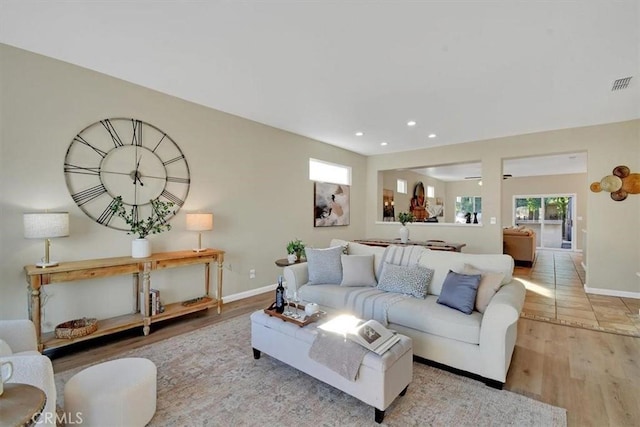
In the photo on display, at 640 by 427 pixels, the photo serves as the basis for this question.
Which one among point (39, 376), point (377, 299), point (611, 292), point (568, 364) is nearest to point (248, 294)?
point (377, 299)

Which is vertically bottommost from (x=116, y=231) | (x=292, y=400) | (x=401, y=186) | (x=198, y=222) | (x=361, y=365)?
(x=292, y=400)

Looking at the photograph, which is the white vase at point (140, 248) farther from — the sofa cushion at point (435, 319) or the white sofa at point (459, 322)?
the sofa cushion at point (435, 319)

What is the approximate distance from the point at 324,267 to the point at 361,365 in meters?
1.68

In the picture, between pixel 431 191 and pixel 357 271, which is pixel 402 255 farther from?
pixel 431 191

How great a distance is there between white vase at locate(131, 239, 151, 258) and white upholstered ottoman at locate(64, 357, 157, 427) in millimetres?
1519

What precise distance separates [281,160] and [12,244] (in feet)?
11.8

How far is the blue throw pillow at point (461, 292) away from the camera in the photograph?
8.39 ft

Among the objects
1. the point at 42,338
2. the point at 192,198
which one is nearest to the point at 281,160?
the point at 192,198

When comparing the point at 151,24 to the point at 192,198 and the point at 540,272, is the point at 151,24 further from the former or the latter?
the point at 540,272

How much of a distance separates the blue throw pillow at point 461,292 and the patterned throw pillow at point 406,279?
0.27 m

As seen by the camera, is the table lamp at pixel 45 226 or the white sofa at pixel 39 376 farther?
the table lamp at pixel 45 226

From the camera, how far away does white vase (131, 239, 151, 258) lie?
325 centimetres

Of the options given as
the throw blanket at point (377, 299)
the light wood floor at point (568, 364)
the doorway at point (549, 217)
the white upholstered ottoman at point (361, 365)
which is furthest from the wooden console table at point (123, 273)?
the doorway at point (549, 217)

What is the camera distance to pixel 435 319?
2520mm
